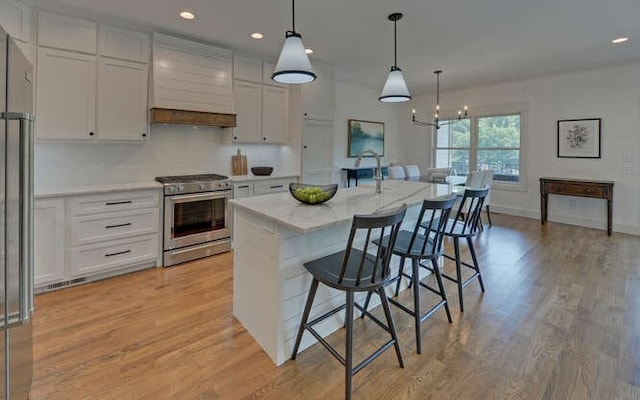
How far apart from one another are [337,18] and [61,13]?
107 inches

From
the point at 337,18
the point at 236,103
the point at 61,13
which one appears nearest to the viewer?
the point at 61,13

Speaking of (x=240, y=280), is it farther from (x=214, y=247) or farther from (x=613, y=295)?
(x=613, y=295)

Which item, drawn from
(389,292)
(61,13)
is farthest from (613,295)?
(61,13)

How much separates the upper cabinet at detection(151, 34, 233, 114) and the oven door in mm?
1099

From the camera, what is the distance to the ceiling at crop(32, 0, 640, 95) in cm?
312

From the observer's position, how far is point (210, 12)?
3.26m

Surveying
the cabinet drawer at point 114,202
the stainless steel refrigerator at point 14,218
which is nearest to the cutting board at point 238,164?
the cabinet drawer at point 114,202

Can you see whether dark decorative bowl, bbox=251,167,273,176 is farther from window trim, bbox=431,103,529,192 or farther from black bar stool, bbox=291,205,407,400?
window trim, bbox=431,103,529,192

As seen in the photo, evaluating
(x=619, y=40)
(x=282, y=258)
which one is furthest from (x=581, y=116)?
(x=282, y=258)

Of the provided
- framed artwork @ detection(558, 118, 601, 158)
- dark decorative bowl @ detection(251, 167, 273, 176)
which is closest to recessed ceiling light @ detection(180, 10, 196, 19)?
dark decorative bowl @ detection(251, 167, 273, 176)

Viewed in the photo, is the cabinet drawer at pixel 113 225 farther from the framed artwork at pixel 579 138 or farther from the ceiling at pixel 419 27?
the framed artwork at pixel 579 138

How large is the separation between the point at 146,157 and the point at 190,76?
1.13m

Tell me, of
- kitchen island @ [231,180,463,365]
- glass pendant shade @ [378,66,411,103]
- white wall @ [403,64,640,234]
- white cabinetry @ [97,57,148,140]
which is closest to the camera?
kitchen island @ [231,180,463,365]

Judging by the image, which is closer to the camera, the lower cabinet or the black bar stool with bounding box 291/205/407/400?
the black bar stool with bounding box 291/205/407/400
